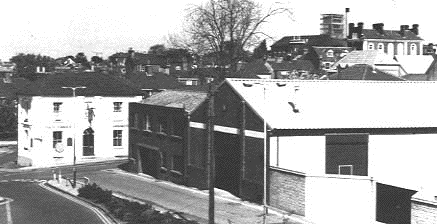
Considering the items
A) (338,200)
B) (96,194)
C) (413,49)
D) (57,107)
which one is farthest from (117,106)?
(413,49)

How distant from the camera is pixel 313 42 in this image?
137000 mm

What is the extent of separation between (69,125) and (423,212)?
50999mm

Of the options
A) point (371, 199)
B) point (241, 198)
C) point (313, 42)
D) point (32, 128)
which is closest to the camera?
point (371, 199)

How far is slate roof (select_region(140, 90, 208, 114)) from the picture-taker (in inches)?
1830

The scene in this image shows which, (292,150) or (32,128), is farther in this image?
(32,128)

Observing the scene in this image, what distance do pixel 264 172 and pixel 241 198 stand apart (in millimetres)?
3250

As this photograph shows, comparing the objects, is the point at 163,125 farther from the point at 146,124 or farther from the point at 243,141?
A: the point at 243,141

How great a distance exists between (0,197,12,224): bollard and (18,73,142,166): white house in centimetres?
2859

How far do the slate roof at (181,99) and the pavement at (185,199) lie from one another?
540 cm

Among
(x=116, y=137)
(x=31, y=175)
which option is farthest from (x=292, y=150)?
(x=116, y=137)

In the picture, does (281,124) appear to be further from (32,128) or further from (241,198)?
(32,128)

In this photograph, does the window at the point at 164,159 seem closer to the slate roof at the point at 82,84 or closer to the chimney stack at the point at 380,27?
the slate roof at the point at 82,84

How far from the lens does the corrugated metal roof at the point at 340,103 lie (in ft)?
125

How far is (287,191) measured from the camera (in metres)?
32.7
